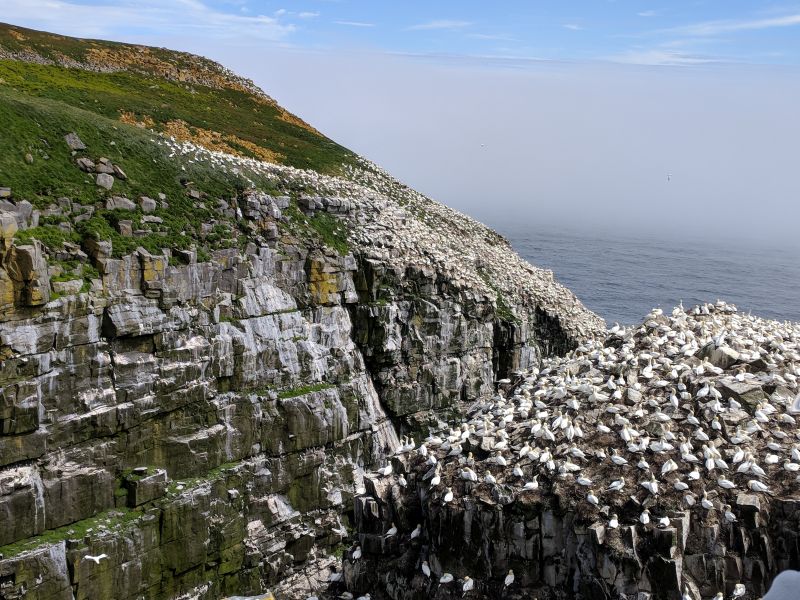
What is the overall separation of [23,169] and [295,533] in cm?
2151

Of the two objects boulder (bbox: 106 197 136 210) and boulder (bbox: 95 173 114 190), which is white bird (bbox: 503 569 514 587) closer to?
boulder (bbox: 106 197 136 210)

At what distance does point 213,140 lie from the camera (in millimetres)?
51500

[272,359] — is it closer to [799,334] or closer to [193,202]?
[193,202]

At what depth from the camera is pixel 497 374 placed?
5109 cm

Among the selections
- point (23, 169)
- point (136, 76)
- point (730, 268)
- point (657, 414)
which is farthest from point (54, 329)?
point (730, 268)

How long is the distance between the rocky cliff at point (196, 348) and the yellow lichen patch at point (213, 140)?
303 mm

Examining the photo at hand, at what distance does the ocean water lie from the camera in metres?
104

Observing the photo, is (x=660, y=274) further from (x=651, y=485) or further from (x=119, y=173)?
(x=651, y=485)

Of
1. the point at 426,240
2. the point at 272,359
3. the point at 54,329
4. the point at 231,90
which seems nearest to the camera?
the point at 54,329

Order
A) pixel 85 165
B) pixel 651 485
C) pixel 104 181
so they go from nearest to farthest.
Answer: pixel 651 485 → pixel 104 181 → pixel 85 165

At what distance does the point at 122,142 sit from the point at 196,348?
12721 millimetres

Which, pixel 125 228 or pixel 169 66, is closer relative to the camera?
pixel 125 228

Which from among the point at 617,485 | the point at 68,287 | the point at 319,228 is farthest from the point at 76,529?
the point at 319,228

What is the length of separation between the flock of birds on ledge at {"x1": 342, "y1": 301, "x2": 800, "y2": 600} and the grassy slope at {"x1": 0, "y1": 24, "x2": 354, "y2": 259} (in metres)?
16.9
